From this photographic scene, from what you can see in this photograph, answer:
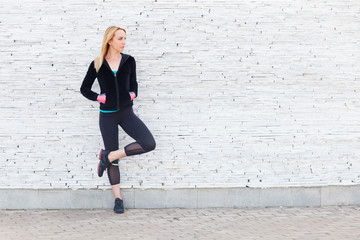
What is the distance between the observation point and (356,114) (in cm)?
868

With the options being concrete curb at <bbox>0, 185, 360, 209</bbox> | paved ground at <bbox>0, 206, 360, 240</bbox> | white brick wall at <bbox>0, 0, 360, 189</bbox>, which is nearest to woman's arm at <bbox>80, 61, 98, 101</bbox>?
white brick wall at <bbox>0, 0, 360, 189</bbox>

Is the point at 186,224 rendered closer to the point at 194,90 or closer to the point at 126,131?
the point at 126,131

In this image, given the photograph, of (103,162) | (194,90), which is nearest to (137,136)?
(103,162)

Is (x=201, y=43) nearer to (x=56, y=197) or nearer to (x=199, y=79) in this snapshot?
(x=199, y=79)

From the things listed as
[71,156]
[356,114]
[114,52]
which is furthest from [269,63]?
[71,156]

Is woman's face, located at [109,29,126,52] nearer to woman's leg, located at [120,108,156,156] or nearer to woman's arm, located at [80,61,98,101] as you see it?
woman's arm, located at [80,61,98,101]

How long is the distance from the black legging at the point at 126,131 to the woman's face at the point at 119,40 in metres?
0.75

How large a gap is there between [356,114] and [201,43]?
7.26 feet

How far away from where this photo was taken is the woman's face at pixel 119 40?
8.00 metres

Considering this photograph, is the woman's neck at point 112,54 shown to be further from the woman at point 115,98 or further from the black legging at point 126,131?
the black legging at point 126,131

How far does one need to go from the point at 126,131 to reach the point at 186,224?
140cm

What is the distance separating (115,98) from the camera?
318 inches

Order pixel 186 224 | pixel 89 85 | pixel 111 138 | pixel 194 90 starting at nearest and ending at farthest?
pixel 186 224 → pixel 89 85 → pixel 111 138 → pixel 194 90

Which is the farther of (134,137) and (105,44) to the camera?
(134,137)
